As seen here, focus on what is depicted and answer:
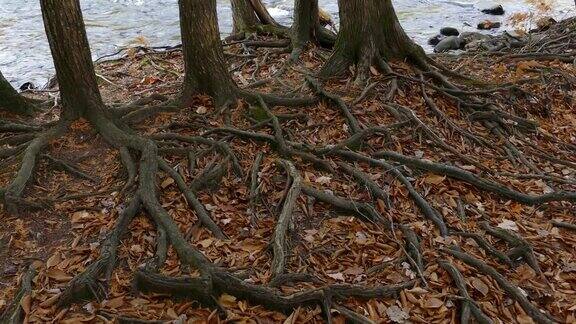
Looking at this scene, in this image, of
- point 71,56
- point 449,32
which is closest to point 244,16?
point 71,56

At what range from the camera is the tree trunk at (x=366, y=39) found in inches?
284

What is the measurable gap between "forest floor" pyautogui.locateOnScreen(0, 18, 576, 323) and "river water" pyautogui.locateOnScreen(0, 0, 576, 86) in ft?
28.2

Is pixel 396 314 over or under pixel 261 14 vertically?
under

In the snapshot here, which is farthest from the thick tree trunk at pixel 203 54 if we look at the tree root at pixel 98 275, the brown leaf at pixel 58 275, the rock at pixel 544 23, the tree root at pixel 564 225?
the rock at pixel 544 23

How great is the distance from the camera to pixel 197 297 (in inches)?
148

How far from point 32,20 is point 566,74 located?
17.2 meters

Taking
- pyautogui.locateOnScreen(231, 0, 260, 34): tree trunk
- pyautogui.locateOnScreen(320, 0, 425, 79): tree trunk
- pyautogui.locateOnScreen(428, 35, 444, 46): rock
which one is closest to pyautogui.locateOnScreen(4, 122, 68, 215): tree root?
pyautogui.locateOnScreen(320, 0, 425, 79): tree trunk

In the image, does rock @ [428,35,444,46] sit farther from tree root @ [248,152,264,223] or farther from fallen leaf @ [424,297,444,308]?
fallen leaf @ [424,297,444,308]

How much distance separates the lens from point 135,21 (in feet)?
60.5

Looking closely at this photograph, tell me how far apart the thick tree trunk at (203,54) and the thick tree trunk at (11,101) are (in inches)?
78.6

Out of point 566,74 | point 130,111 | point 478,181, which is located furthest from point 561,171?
point 130,111

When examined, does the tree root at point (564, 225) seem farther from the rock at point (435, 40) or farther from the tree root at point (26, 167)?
the rock at point (435, 40)

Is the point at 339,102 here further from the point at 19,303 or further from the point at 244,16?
the point at 244,16

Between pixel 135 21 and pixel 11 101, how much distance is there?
42.4 ft
